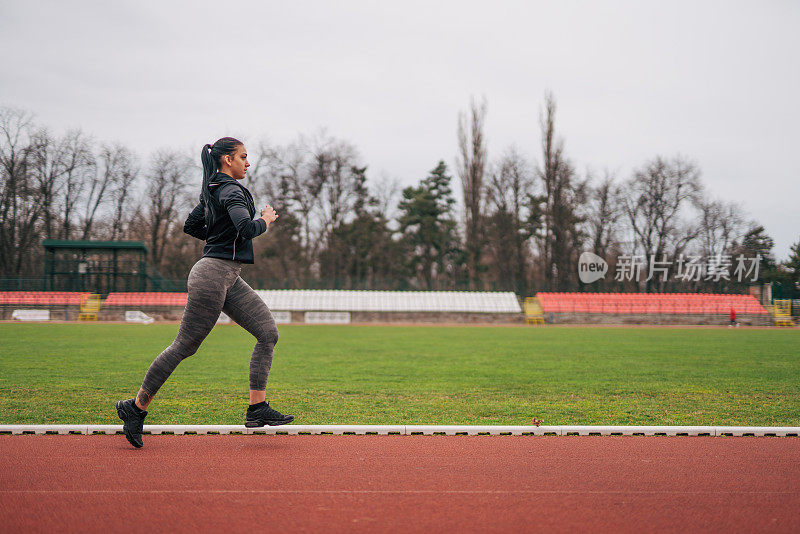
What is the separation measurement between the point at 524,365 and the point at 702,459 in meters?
8.13

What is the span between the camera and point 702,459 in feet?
14.9

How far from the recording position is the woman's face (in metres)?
4.97

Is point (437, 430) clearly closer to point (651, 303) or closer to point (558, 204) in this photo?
point (651, 303)

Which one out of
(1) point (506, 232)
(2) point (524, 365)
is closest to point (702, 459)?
(2) point (524, 365)

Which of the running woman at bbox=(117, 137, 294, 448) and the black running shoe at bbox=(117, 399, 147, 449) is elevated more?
the running woman at bbox=(117, 137, 294, 448)

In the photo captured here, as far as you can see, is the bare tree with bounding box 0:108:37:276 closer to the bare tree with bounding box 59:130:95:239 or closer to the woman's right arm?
the bare tree with bounding box 59:130:95:239

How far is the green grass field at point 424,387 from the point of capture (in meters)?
6.59

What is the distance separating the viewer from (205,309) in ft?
15.3

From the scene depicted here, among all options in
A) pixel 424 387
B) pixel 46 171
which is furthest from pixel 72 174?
pixel 424 387

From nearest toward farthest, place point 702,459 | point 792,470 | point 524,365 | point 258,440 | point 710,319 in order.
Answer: point 792,470
point 702,459
point 258,440
point 524,365
point 710,319

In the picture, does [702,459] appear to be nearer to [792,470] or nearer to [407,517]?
[792,470]

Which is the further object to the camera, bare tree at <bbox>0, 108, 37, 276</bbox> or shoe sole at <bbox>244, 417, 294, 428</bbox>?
bare tree at <bbox>0, 108, 37, 276</bbox>

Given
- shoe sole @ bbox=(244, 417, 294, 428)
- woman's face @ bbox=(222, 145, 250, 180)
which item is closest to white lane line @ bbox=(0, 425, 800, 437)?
shoe sole @ bbox=(244, 417, 294, 428)

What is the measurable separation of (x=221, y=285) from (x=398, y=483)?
6.42ft
